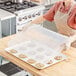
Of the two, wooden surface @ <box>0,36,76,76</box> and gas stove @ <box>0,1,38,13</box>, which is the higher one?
gas stove @ <box>0,1,38,13</box>

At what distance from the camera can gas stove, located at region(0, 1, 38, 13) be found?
365 centimetres

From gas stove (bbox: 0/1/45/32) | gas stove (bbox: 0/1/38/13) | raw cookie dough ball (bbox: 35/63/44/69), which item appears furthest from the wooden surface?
gas stove (bbox: 0/1/38/13)

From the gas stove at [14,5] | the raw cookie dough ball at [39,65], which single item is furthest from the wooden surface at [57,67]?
the gas stove at [14,5]

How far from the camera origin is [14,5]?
152 inches

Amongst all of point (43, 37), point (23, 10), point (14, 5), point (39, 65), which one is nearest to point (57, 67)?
point (39, 65)

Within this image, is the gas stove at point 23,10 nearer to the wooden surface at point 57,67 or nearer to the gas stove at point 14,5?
the gas stove at point 14,5

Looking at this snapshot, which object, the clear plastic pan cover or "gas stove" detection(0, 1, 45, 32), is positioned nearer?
the clear plastic pan cover

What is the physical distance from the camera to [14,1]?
397 cm

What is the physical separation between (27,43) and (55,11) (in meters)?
0.69

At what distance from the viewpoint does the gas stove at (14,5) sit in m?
3.65

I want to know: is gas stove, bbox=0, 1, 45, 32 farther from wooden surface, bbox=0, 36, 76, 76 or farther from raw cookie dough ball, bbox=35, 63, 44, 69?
raw cookie dough ball, bbox=35, 63, 44, 69

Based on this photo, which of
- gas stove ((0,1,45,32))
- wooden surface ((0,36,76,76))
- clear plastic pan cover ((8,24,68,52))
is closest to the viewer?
wooden surface ((0,36,76,76))

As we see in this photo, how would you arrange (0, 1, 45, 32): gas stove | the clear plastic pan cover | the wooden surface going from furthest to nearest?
1. (0, 1, 45, 32): gas stove
2. the clear plastic pan cover
3. the wooden surface

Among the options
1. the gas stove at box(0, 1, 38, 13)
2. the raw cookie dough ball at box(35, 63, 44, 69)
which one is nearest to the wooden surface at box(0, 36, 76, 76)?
the raw cookie dough ball at box(35, 63, 44, 69)
